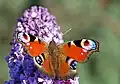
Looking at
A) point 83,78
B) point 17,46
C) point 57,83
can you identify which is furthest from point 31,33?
point 83,78

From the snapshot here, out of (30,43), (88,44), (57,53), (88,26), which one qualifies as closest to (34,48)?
(30,43)

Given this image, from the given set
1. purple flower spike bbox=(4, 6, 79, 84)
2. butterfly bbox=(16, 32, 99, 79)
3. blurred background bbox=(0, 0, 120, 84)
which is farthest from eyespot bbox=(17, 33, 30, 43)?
blurred background bbox=(0, 0, 120, 84)

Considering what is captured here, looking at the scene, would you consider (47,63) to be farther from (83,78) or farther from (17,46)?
(83,78)

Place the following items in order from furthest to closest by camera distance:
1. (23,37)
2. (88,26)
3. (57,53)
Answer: (88,26)
(57,53)
(23,37)

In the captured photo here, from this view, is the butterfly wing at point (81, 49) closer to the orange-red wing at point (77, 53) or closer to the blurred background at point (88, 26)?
the orange-red wing at point (77, 53)

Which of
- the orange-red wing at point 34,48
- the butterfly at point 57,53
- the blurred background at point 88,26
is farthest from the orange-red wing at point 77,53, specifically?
the blurred background at point 88,26

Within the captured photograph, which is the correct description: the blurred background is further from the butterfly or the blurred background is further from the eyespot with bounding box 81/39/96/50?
the eyespot with bounding box 81/39/96/50

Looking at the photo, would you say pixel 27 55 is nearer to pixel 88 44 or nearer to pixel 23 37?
pixel 23 37
